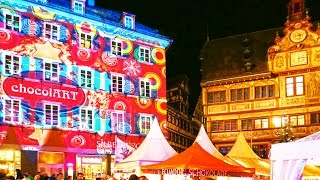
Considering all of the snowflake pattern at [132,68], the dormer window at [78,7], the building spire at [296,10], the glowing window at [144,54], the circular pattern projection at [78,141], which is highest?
the building spire at [296,10]

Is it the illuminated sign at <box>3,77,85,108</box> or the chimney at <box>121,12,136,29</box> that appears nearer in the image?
the illuminated sign at <box>3,77,85,108</box>

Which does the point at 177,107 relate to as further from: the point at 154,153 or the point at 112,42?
the point at 154,153

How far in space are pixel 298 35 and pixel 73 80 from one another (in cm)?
1606

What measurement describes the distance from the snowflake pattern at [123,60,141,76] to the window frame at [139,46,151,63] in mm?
538

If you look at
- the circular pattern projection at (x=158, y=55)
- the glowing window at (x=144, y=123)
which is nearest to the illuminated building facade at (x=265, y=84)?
the circular pattern projection at (x=158, y=55)

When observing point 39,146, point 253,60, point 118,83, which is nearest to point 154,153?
point 39,146

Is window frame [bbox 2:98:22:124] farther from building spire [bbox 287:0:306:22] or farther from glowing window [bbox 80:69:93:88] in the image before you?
building spire [bbox 287:0:306:22]

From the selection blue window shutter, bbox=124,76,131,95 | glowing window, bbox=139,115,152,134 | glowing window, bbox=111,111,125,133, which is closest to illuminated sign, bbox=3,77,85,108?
glowing window, bbox=111,111,125,133

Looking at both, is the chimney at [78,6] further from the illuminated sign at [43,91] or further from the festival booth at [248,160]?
the festival booth at [248,160]

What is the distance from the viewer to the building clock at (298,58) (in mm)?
37188

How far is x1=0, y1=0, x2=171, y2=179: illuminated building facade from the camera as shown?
27484 mm

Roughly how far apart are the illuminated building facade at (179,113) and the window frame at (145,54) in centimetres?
1132

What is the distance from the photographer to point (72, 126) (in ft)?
97.4

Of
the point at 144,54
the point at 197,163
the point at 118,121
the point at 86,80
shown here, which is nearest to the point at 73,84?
the point at 86,80
